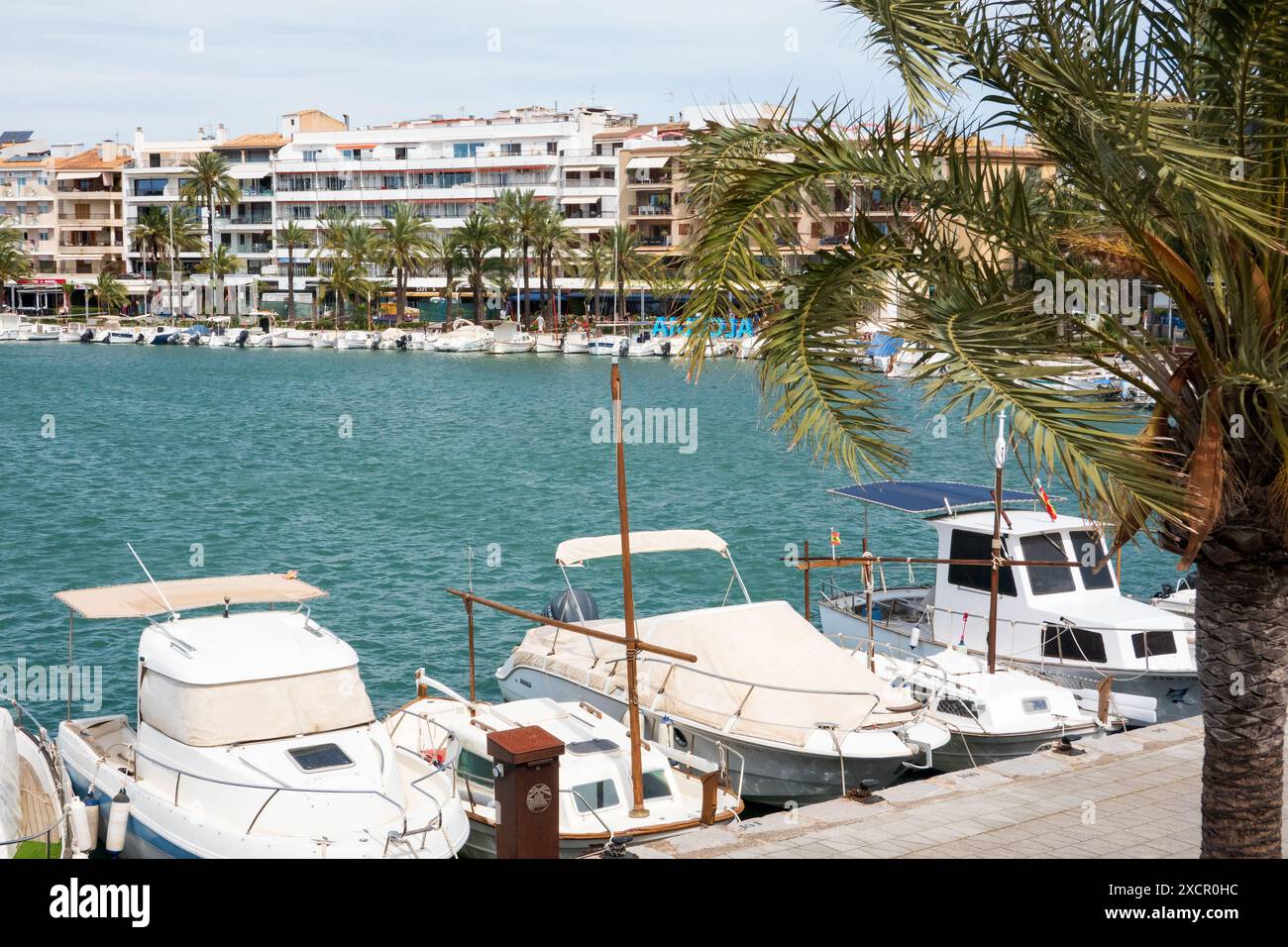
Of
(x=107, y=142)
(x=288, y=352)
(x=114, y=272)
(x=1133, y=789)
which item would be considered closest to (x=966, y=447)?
(x=1133, y=789)

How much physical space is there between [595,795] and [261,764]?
3592mm

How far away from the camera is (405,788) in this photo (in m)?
14.8

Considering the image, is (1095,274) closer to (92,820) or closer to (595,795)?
(595,795)

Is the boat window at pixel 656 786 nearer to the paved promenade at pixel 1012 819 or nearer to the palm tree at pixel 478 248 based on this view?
the paved promenade at pixel 1012 819

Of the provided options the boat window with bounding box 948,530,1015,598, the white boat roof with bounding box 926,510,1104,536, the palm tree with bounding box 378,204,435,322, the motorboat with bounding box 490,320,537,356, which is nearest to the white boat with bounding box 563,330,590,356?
the motorboat with bounding box 490,320,537,356

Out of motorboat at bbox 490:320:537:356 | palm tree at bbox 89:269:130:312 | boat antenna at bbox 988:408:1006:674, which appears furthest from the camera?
palm tree at bbox 89:269:130:312

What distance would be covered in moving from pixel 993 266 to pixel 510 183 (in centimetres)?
13125

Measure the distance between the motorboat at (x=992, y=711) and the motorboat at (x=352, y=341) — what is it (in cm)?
11644

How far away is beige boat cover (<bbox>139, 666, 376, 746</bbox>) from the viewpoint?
1477 cm

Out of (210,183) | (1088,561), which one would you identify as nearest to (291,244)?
(210,183)

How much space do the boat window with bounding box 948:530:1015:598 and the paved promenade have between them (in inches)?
269

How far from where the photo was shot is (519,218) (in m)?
128

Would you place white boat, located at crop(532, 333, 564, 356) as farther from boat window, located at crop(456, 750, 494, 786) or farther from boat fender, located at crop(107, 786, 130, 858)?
boat fender, located at crop(107, 786, 130, 858)
